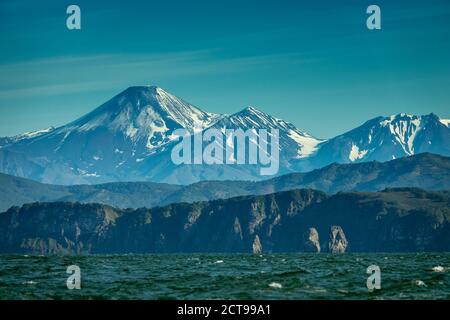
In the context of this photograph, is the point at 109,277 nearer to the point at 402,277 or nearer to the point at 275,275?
the point at 275,275

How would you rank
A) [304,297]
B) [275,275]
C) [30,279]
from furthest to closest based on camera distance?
[275,275]
[30,279]
[304,297]

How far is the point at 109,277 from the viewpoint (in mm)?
146625

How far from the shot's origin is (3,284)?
428 ft

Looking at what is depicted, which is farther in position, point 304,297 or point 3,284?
point 3,284
